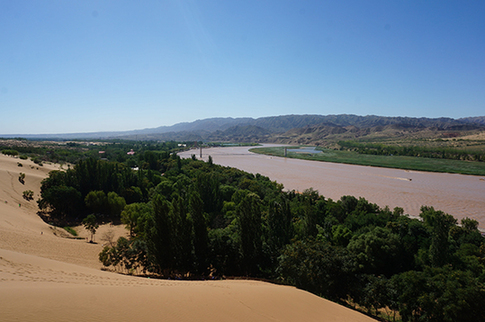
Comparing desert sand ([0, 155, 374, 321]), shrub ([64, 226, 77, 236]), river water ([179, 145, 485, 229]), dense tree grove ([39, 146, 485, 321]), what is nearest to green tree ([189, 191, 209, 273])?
dense tree grove ([39, 146, 485, 321])

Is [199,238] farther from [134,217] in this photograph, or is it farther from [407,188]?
[407,188]

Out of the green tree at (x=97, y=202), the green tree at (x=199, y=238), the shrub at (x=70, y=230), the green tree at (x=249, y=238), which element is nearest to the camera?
the green tree at (x=199, y=238)

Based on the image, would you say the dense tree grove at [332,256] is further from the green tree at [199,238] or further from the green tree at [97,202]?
the green tree at [97,202]

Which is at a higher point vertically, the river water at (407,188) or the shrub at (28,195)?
the shrub at (28,195)

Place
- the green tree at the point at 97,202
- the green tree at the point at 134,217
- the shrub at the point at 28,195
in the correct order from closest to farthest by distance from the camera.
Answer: the green tree at the point at 134,217
the green tree at the point at 97,202
the shrub at the point at 28,195

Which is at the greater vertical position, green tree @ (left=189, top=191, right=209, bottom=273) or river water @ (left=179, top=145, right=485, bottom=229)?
green tree @ (left=189, top=191, right=209, bottom=273)

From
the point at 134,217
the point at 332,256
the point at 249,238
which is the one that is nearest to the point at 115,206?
the point at 134,217

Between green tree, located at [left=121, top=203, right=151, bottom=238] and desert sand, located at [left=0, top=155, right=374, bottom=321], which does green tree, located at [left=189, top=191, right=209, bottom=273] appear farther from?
green tree, located at [left=121, top=203, right=151, bottom=238]

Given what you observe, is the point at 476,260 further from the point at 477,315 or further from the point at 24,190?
the point at 24,190

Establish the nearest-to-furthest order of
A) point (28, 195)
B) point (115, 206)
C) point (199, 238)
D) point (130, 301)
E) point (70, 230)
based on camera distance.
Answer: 1. point (130, 301)
2. point (199, 238)
3. point (70, 230)
4. point (115, 206)
5. point (28, 195)

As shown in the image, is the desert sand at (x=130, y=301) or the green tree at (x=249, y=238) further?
the green tree at (x=249, y=238)

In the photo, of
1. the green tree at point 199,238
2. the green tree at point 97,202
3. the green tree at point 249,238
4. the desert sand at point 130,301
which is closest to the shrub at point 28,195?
the green tree at point 97,202
